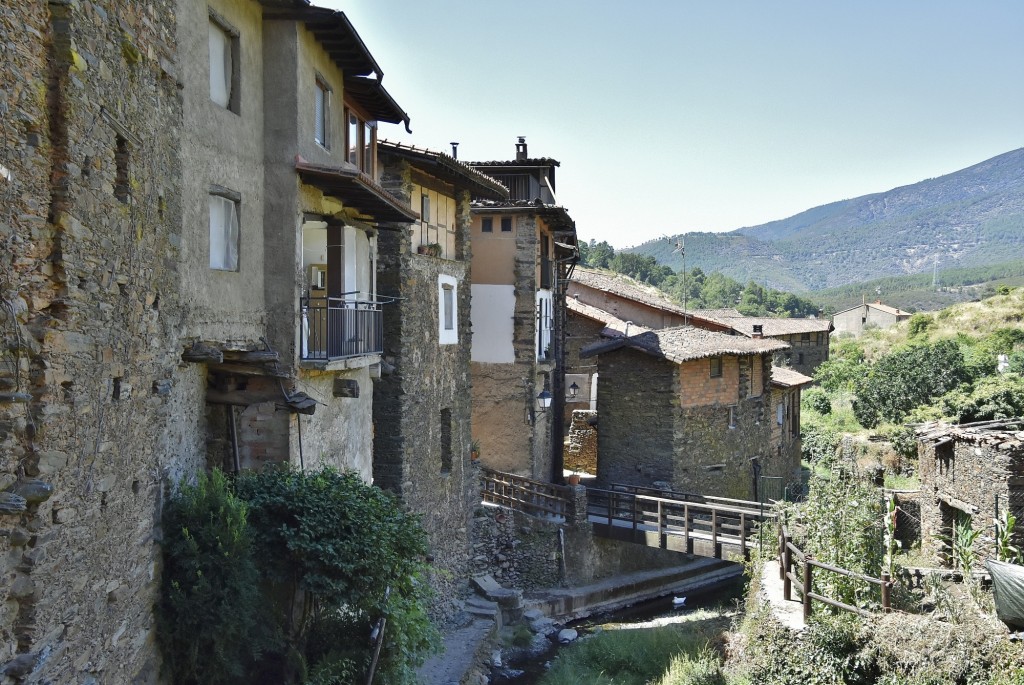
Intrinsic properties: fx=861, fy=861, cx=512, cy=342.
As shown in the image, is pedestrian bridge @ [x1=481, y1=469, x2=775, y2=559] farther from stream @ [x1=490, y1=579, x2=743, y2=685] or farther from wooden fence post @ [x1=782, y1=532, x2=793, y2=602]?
wooden fence post @ [x1=782, y1=532, x2=793, y2=602]

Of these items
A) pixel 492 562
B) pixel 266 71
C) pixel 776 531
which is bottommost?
pixel 492 562

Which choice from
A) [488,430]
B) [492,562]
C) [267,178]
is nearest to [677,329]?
[488,430]

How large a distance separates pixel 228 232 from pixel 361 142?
4983 mm

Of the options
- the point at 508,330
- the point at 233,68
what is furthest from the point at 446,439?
the point at 233,68

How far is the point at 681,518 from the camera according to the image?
22.5 m

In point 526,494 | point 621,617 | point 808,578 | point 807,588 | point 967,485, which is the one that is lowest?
point 621,617

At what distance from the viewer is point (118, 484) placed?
7645 mm

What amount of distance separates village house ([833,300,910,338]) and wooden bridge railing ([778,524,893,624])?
260 feet

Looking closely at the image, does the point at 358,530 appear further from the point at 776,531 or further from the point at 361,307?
the point at 776,531

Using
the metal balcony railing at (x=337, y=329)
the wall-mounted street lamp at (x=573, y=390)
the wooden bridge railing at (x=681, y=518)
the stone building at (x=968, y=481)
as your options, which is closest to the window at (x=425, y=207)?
the metal balcony railing at (x=337, y=329)

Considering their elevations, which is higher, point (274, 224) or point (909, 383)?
point (274, 224)

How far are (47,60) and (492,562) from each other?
682 inches

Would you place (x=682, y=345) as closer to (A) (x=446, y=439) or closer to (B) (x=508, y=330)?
(B) (x=508, y=330)

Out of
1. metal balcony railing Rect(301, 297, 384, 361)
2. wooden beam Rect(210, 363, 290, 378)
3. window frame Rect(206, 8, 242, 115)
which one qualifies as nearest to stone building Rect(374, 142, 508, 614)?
metal balcony railing Rect(301, 297, 384, 361)
